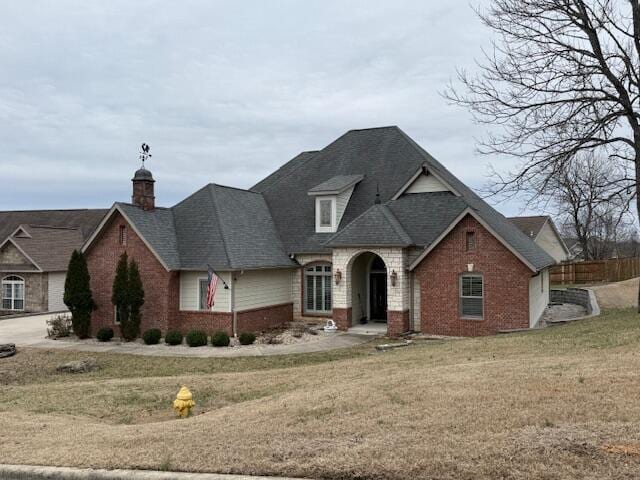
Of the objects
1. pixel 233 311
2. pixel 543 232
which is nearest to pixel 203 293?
pixel 233 311

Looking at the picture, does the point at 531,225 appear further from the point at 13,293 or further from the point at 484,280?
the point at 13,293

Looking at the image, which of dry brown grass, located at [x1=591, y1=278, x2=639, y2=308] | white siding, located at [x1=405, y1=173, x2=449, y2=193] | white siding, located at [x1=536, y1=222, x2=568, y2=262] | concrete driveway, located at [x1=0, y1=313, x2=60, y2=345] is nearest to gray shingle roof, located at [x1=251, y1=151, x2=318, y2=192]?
white siding, located at [x1=405, y1=173, x2=449, y2=193]

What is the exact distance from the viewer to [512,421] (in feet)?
21.2

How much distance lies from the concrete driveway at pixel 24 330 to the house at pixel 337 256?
8.32 ft

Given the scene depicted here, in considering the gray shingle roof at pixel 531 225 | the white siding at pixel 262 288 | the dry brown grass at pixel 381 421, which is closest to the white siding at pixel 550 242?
the gray shingle roof at pixel 531 225

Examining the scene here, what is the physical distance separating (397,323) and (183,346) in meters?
8.20

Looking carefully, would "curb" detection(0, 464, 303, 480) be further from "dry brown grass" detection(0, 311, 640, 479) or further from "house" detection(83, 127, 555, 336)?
"house" detection(83, 127, 555, 336)

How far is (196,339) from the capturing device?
20.0 m

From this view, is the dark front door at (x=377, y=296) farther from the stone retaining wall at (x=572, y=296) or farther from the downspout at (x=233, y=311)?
the stone retaining wall at (x=572, y=296)

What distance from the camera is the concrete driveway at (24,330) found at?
22031mm

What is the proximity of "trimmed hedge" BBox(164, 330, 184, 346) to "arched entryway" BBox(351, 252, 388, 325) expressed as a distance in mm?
7945

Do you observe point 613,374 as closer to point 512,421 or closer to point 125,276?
point 512,421

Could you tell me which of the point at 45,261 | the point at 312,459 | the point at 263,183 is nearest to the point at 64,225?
the point at 45,261

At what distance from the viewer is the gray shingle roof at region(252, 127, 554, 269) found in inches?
995
